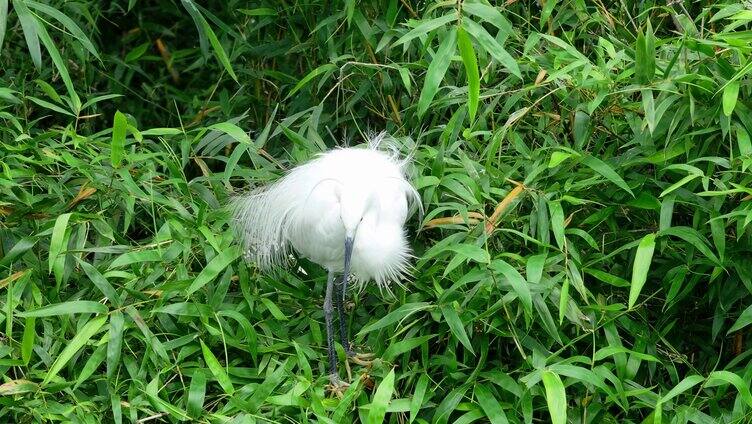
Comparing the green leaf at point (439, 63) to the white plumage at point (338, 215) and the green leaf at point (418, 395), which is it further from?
the green leaf at point (418, 395)

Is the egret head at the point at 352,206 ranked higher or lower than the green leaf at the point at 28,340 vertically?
higher

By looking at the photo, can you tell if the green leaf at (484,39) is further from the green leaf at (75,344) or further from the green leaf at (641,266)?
the green leaf at (75,344)

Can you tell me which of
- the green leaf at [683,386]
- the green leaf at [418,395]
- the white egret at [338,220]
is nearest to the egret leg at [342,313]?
the white egret at [338,220]

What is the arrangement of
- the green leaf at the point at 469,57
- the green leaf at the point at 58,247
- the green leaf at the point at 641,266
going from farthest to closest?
the green leaf at the point at 58,247
the green leaf at the point at 641,266
the green leaf at the point at 469,57

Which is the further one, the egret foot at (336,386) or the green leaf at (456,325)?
the egret foot at (336,386)

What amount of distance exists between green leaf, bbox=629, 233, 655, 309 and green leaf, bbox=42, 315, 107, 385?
3.47 feet

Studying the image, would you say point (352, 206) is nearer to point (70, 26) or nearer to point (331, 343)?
point (331, 343)

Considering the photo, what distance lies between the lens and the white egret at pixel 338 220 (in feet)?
7.80

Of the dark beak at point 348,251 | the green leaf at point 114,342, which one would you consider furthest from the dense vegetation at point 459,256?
the dark beak at point 348,251

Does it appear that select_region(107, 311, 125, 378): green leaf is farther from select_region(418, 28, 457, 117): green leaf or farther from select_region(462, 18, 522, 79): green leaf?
select_region(462, 18, 522, 79): green leaf

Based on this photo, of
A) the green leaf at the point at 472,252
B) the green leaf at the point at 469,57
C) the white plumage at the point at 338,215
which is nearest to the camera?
the green leaf at the point at 469,57

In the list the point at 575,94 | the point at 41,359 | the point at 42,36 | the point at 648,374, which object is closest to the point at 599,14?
the point at 575,94

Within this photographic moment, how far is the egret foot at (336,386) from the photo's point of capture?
2293 millimetres

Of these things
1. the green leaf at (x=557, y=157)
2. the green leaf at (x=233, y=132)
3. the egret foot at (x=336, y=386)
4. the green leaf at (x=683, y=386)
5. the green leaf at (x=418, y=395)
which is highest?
the green leaf at (x=233, y=132)
